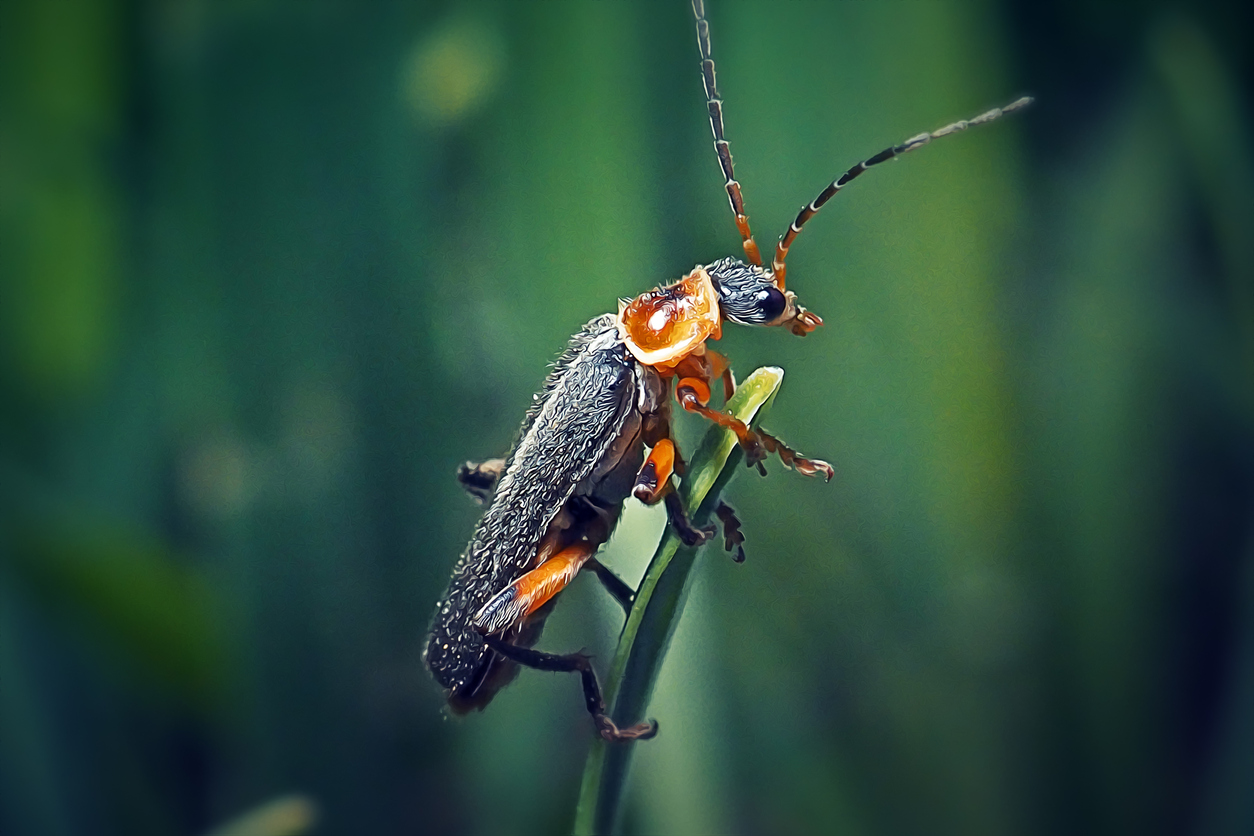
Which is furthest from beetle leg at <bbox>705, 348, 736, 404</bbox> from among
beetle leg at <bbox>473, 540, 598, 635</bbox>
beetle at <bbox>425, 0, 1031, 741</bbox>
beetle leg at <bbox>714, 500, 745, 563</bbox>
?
beetle leg at <bbox>473, 540, 598, 635</bbox>

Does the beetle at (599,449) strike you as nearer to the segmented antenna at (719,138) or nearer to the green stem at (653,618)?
the segmented antenna at (719,138)

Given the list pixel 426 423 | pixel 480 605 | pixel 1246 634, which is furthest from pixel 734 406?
pixel 1246 634

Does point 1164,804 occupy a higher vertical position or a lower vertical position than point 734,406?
lower

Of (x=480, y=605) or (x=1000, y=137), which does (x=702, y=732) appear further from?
(x=1000, y=137)

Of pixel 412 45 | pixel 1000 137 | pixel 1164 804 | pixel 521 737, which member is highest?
pixel 412 45

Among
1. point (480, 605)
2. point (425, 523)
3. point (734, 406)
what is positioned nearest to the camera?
point (734, 406)

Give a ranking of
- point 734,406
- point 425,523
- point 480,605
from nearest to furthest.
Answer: point 734,406 → point 480,605 → point 425,523

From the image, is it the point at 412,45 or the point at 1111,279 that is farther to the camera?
the point at 412,45
